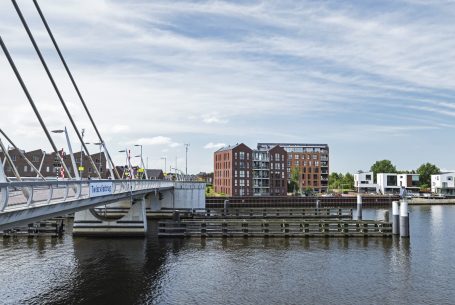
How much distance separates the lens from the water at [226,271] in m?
24.4

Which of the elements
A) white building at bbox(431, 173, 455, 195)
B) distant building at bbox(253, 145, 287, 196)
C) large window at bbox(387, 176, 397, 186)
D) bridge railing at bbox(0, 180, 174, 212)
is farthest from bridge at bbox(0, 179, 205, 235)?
white building at bbox(431, 173, 455, 195)

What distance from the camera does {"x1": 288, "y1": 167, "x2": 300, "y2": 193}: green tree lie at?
13950 cm

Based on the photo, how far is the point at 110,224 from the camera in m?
45.2

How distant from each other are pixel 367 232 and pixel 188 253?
2042cm

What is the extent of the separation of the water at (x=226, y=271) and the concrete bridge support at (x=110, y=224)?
1374mm

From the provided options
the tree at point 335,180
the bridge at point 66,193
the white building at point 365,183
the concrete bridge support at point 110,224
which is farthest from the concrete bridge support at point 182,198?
the tree at point 335,180

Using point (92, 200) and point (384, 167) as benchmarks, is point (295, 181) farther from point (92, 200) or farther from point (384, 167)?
point (92, 200)

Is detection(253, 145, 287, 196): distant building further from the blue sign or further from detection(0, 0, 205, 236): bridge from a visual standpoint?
the blue sign

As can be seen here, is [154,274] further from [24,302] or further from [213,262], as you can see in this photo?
[24,302]

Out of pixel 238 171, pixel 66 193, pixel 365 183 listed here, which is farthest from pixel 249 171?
pixel 66 193

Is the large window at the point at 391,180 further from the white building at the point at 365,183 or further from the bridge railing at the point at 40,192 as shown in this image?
the bridge railing at the point at 40,192

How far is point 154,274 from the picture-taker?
29547 millimetres

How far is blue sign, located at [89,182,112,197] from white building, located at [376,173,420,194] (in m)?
137

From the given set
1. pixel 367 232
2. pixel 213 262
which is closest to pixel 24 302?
pixel 213 262
